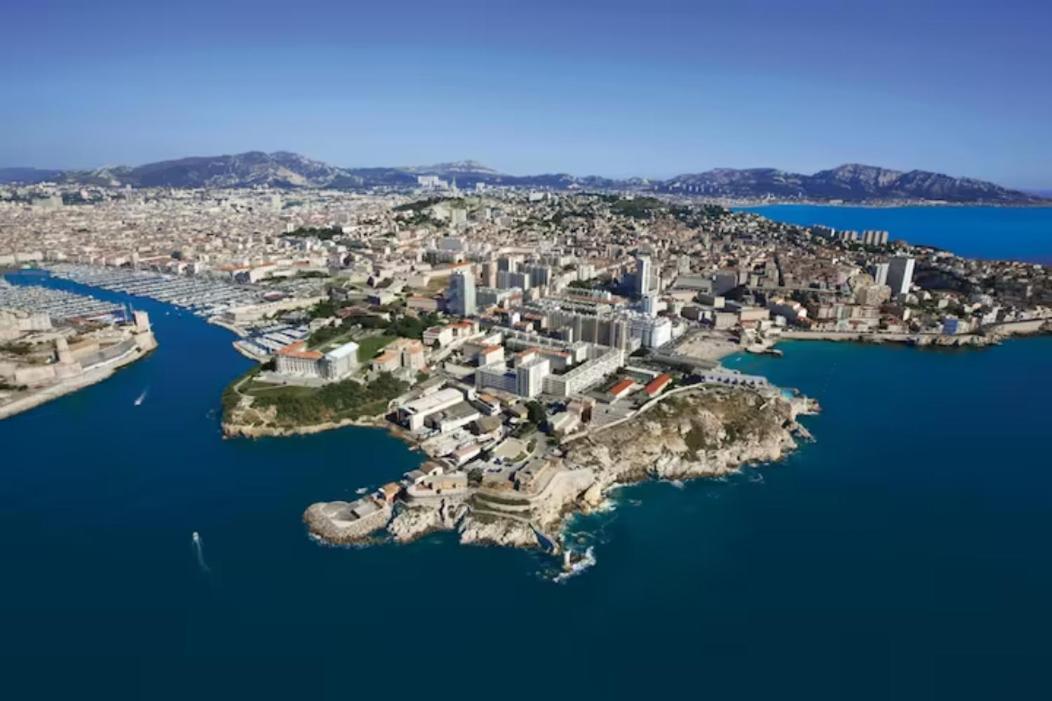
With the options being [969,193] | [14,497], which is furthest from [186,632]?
[969,193]

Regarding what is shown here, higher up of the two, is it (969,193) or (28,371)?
(969,193)

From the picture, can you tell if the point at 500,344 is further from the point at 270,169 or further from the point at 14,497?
the point at 270,169

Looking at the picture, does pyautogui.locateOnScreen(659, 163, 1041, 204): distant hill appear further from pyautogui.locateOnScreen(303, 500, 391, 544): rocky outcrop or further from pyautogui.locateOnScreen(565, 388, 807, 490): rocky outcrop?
pyautogui.locateOnScreen(303, 500, 391, 544): rocky outcrop

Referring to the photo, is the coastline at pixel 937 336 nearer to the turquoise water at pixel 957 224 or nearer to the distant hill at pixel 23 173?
the turquoise water at pixel 957 224

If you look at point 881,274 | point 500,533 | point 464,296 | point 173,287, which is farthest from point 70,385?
point 881,274

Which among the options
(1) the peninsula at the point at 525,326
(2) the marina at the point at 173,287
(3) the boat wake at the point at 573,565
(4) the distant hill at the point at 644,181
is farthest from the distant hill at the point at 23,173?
(3) the boat wake at the point at 573,565

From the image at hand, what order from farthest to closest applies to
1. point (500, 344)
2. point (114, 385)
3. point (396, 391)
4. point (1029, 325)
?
point (1029, 325) < point (500, 344) < point (114, 385) < point (396, 391)

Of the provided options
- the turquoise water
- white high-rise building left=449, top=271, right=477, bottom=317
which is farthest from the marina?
the turquoise water
